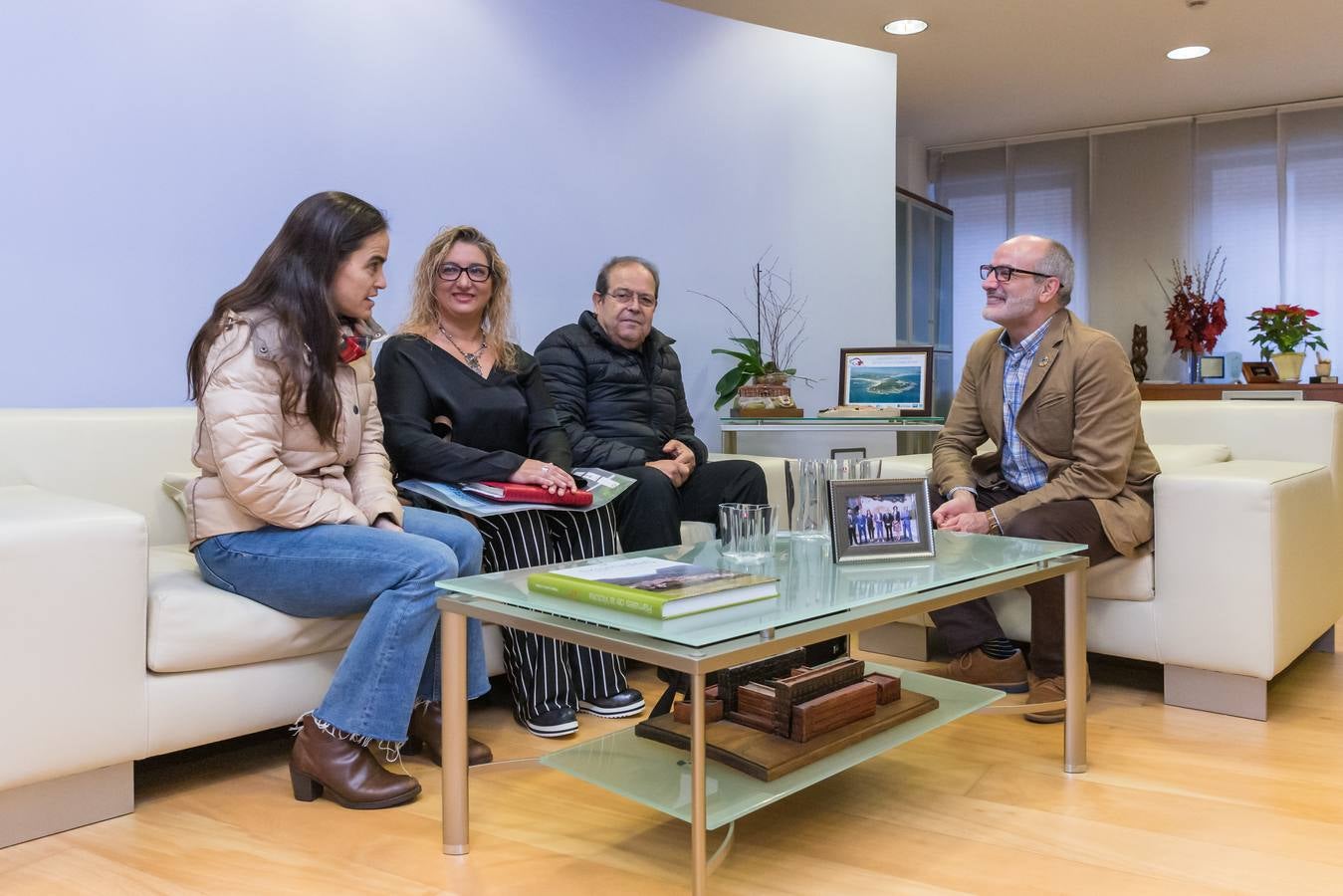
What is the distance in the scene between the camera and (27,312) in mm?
2510

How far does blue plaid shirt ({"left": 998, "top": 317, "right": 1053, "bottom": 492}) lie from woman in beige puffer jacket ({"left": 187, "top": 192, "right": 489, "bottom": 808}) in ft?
4.70

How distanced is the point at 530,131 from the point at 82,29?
4.33 feet

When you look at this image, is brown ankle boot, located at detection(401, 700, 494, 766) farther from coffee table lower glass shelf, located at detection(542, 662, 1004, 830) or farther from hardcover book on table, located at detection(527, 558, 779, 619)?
hardcover book on table, located at detection(527, 558, 779, 619)

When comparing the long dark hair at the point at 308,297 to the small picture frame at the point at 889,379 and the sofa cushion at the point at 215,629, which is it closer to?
the sofa cushion at the point at 215,629

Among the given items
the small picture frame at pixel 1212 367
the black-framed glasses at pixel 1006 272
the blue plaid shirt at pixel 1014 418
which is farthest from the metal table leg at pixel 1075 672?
the small picture frame at pixel 1212 367

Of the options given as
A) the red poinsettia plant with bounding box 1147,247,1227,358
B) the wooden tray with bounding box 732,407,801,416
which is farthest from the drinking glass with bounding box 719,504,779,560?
the red poinsettia plant with bounding box 1147,247,1227,358

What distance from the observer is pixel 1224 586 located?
2.45 m

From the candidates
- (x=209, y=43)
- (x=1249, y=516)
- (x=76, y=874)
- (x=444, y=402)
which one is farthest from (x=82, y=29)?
(x=1249, y=516)

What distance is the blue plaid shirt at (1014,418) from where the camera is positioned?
2.75m

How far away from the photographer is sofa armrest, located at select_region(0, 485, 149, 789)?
1.71 metres

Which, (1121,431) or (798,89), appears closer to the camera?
(1121,431)

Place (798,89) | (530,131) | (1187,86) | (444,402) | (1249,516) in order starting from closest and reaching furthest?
(1249,516) < (444,402) < (530,131) < (798,89) < (1187,86)

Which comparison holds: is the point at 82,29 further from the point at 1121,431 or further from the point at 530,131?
the point at 1121,431

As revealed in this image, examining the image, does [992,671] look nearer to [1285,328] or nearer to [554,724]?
[554,724]
